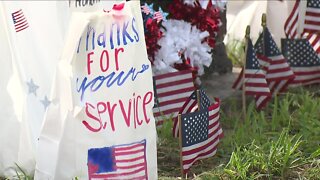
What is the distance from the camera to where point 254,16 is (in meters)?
7.30

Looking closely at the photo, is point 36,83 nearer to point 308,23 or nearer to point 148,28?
point 148,28

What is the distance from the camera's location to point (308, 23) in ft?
19.3

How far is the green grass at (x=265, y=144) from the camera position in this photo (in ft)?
13.6

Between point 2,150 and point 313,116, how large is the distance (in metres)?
2.05

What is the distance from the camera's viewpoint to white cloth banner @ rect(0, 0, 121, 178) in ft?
14.1

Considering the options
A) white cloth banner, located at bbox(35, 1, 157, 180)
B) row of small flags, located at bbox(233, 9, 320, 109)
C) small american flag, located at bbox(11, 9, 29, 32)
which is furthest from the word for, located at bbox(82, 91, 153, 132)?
row of small flags, located at bbox(233, 9, 320, 109)

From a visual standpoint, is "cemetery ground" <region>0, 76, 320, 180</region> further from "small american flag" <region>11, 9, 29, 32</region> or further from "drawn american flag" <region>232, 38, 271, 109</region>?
"small american flag" <region>11, 9, 29, 32</region>

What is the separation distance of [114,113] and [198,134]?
604 millimetres

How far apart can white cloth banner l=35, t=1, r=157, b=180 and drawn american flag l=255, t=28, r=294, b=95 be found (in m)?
1.85

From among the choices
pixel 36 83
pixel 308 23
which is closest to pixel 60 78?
pixel 36 83

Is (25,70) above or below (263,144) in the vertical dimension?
above

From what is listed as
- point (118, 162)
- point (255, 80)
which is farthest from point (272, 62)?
point (118, 162)

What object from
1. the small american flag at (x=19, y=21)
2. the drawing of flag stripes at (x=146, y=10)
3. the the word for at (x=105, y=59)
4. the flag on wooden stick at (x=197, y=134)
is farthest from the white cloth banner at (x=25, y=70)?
the flag on wooden stick at (x=197, y=134)

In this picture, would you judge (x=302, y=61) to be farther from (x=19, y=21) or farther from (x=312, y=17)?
(x=19, y=21)
